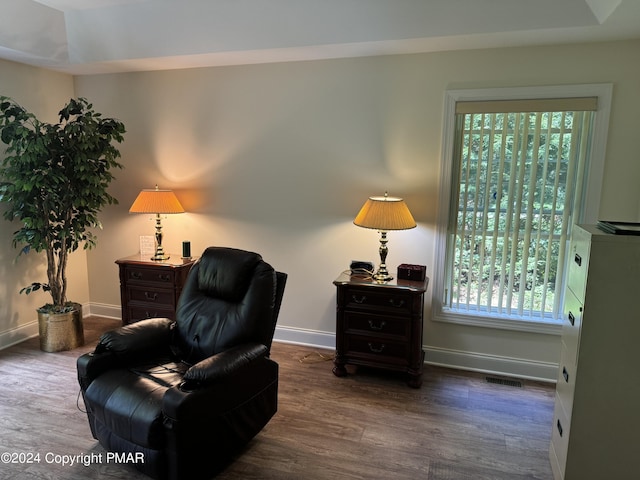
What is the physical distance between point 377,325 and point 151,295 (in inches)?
78.9

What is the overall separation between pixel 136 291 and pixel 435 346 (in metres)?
2.62

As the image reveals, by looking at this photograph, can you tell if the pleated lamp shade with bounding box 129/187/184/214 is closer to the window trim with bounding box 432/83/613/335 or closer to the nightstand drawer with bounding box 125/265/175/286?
the nightstand drawer with bounding box 125/265/175/286

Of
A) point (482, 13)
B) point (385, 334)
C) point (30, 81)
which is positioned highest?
point (482, 13)

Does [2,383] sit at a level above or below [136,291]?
below

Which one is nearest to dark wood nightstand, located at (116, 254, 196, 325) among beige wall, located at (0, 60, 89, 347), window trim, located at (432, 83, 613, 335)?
beige wall, located at (0, 60, 89, 347)

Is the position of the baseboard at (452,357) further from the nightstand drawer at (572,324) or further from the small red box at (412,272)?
the nightstand drawer at (572,324)

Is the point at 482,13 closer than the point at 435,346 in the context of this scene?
Yes

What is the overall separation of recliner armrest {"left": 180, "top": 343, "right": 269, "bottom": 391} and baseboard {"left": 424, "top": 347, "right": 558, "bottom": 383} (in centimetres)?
165

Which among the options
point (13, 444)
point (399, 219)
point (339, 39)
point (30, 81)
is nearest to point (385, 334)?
point (399, 219)

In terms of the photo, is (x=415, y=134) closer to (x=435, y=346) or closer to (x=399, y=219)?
(x=399, y=219)

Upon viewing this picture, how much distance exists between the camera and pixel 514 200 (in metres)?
3.02

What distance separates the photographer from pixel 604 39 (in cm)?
267

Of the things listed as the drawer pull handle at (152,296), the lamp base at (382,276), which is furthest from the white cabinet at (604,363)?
Result: the drawer pull handle at (152,296)

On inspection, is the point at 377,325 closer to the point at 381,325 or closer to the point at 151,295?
the point at 381,325
